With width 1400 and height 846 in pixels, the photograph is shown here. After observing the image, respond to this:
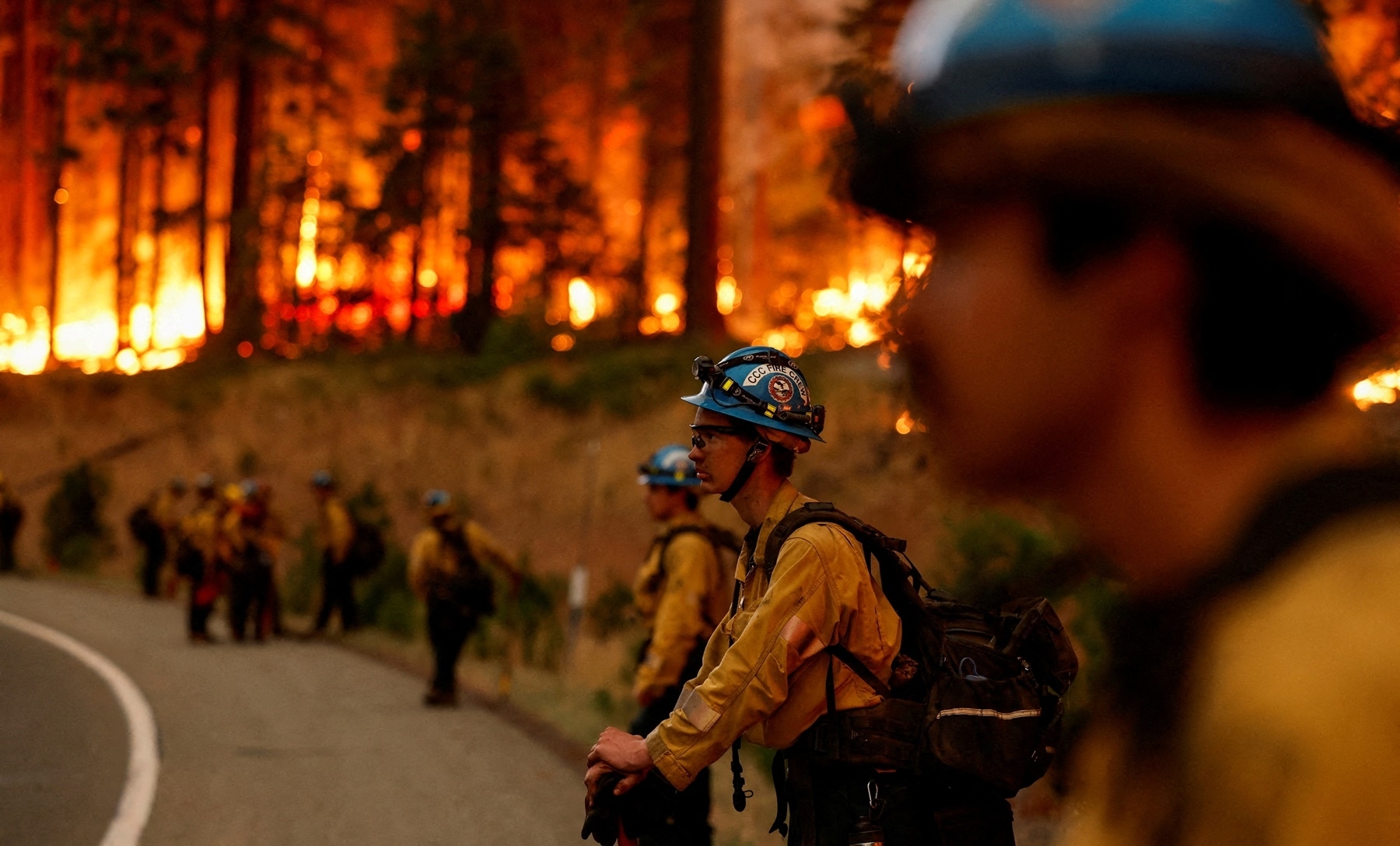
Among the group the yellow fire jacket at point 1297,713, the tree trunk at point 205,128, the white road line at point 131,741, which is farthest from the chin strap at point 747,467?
the tree trunk at point 205,128

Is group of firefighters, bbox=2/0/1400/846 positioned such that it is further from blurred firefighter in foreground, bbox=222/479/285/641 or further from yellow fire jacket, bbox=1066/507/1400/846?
blurred firefighter in foreground, bbox=222/479/285/641

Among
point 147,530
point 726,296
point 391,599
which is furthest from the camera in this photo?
point 726,296

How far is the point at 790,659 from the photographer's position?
12.6ft

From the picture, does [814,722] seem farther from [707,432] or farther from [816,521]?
[707,432]

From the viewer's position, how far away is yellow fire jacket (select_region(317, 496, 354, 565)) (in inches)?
771

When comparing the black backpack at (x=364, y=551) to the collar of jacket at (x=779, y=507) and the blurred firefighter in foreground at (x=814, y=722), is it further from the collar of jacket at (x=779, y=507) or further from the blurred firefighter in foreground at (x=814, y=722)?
the blurred firefighter in foreground at (x=814, y=722)

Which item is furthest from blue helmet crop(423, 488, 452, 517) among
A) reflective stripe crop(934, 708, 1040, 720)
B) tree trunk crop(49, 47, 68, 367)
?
tree trunk crop(49, 47, 68, 367)

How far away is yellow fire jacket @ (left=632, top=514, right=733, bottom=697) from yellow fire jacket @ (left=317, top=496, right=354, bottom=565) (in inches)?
530

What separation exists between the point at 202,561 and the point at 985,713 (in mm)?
17383

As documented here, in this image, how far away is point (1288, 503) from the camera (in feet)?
3.59

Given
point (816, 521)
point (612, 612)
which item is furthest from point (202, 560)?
point (816, 521)

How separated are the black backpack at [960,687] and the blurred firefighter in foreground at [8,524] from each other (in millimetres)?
28304

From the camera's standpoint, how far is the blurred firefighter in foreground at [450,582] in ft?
44.3

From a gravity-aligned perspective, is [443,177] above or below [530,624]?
above
